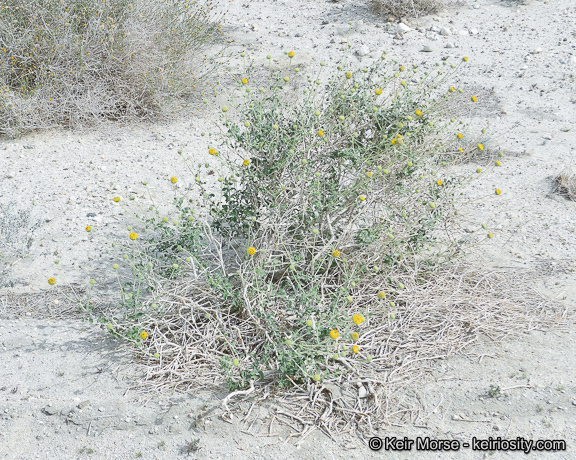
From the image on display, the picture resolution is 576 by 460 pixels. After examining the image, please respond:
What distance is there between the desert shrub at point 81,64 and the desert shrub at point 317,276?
2271mm

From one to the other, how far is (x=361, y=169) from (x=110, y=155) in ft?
8.52

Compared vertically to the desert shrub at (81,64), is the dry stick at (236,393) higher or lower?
lower

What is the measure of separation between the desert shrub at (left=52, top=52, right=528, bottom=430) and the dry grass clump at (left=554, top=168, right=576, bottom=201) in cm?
153

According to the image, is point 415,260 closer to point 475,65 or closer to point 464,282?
point 464,282

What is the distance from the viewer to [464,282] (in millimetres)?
3381

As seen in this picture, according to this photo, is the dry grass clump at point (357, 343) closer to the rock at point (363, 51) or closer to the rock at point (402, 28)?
the rock at point (363, 51)

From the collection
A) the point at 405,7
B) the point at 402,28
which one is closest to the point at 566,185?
the point at 402,28

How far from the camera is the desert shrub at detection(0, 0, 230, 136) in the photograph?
502 centimetres

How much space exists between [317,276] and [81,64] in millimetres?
3386

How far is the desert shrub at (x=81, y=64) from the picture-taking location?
16.5 ft

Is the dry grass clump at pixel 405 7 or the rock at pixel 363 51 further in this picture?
the dry grass clump at pixel 405 7

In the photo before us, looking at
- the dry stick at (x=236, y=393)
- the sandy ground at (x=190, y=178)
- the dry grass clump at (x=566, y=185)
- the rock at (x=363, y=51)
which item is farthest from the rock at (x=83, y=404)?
the rock at (x=363, y=51)

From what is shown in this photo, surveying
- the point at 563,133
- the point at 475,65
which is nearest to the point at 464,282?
the point at 563,133

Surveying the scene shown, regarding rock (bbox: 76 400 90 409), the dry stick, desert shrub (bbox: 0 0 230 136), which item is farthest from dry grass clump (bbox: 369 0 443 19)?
rock (bbox: 76 400 90 409)
